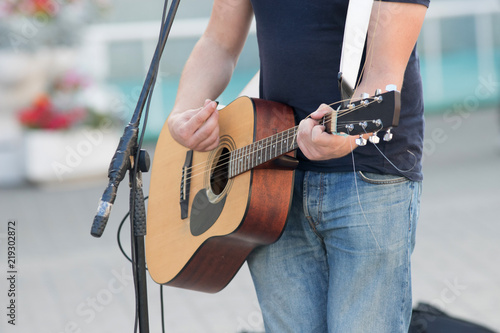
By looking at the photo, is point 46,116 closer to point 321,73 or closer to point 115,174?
point 115,174

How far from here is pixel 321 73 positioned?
5.30ft

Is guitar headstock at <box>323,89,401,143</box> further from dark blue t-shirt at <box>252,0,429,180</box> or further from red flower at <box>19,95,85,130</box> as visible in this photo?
red flower at <box>19,95,85,130</box>

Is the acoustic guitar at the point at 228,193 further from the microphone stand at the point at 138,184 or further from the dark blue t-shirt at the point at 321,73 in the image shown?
the microphone stand at the point at 138,184

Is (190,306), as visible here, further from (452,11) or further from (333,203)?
(452,11)

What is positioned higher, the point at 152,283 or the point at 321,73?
the point at 321,73

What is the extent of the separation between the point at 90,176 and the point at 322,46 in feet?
19.1

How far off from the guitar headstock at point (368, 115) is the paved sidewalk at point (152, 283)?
2279 millimetres

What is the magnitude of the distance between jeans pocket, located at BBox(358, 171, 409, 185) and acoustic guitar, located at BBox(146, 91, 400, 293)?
18 centimetres

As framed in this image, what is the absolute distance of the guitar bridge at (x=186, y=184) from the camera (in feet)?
6.59

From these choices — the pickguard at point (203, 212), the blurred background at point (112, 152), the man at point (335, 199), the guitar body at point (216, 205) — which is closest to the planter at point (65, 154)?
the blurred background at point (112, 152)

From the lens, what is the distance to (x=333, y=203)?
1617 mm

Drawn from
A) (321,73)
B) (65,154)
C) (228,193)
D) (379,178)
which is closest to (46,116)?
(65,154)

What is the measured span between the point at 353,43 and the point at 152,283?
3.05 metres

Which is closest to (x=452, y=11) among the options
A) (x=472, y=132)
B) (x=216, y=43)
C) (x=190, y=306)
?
(x=472, y=132)
